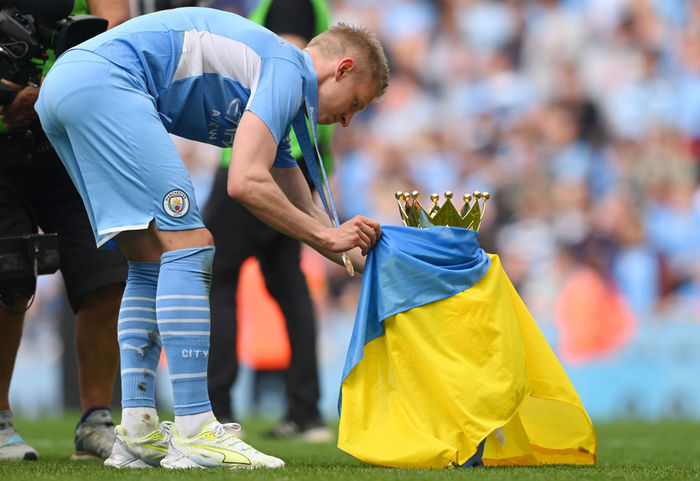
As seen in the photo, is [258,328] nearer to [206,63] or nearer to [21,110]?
[21,110]

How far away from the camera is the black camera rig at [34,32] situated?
120 inches

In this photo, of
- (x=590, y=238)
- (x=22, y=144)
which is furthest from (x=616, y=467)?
(x=590, y=238)

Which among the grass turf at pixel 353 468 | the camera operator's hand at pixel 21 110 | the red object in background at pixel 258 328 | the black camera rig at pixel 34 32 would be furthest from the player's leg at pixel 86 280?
the red object in background at pixel 258 328

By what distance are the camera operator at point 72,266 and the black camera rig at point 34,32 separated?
0.27 metres

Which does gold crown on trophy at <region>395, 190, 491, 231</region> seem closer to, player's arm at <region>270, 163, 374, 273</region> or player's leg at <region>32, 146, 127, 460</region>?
player's arm at <region>270, 163, 374, 273</region>

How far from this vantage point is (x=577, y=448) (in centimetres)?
306

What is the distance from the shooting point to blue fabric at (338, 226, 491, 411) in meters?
2.88

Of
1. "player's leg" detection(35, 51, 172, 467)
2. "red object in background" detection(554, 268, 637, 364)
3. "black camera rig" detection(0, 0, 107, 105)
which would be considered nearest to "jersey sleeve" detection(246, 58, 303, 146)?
"player's leg" detection(35, 51, 172, 467)

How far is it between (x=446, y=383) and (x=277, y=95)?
2.94ft

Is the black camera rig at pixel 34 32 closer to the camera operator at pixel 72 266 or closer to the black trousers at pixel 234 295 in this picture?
the camera operator at pixel 72 266

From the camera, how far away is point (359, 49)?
2.91 meters

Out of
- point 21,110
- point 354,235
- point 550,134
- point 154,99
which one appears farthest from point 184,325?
point 550,134

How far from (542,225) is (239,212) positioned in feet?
17.3

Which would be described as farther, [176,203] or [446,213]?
[446,213]
